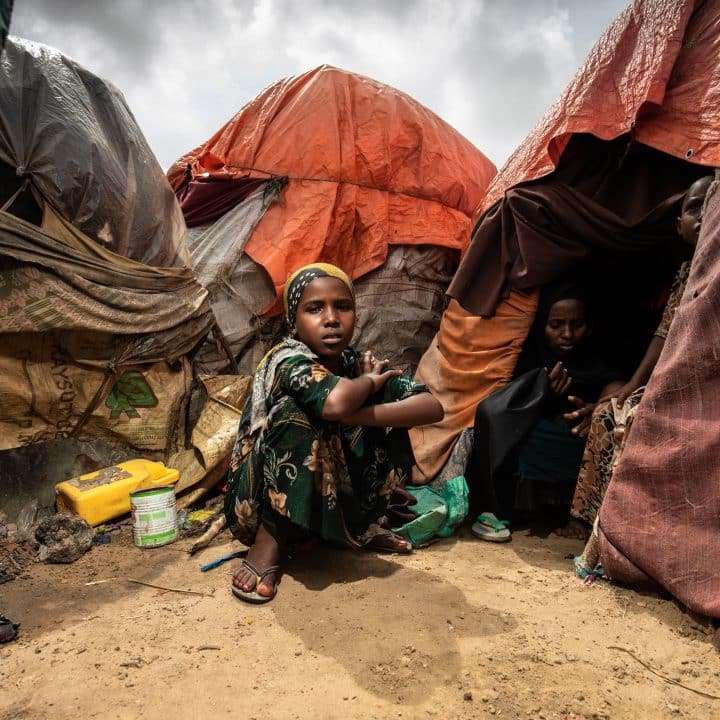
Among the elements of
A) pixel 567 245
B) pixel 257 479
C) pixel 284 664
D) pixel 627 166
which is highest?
pixel 627 166

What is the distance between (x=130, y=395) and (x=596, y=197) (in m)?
2.63

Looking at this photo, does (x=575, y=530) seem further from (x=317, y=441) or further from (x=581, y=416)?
(x=317, y=441)

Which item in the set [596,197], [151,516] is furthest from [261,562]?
[596,197]

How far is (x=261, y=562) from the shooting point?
1942 millimetres

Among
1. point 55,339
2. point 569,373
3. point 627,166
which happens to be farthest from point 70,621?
point 627,166

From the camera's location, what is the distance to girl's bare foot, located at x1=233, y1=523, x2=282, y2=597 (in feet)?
6.08

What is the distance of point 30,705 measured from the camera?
130 centimetres

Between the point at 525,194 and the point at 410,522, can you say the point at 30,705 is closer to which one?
the point at 410,522

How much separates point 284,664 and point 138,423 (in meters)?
1.95

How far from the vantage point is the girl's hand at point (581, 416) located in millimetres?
2463

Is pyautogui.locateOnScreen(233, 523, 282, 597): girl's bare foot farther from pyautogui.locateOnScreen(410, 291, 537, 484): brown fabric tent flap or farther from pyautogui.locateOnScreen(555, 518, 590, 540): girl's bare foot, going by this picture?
pyautogui.locateOnScreen(555, 518, 590, 540): girl's bare foot

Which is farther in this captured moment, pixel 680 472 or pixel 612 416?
pixel 612 416

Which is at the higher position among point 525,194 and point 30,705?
point 525,194

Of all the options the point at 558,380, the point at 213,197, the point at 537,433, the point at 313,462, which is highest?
the point at 213,197
